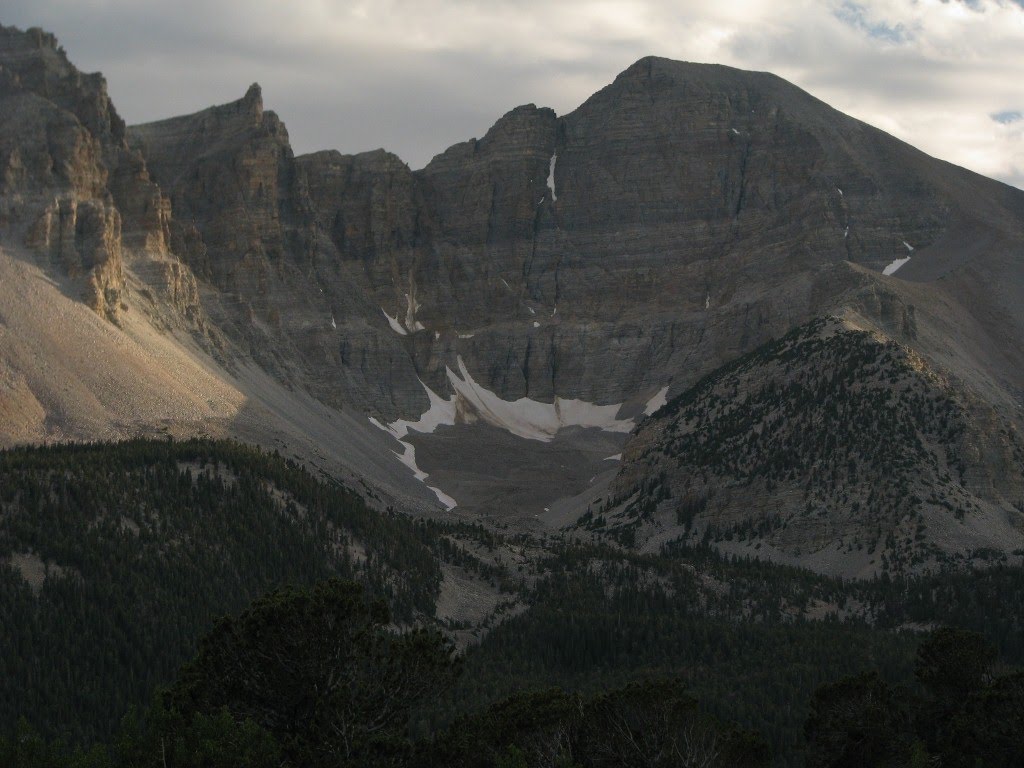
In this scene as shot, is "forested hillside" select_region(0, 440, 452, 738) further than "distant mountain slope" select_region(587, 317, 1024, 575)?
No

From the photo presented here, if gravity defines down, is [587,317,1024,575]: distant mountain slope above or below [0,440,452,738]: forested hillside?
above

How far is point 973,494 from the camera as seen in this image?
166 m

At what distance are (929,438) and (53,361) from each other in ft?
279

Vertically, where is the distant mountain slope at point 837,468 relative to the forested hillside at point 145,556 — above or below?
above

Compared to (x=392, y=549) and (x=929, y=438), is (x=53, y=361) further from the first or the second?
(x=929, y=438)

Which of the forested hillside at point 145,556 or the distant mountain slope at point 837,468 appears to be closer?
the forested hillside at point 145,556

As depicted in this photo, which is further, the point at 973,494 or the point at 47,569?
the point at 973,494

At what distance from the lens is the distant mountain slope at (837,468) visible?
160 m

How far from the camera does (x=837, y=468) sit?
170 m

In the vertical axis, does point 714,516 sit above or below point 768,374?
below

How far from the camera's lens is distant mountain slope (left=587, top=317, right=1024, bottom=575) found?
160375 millimetres

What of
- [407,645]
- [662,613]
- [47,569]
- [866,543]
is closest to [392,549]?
[662,613]

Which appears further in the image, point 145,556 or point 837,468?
point 837,468

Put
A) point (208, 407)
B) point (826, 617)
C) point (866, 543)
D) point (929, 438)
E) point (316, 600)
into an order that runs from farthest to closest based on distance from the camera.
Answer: point (208, 407) → point (929, 438) → point (866, 543) → point (826, 617) → point (316, 600)
